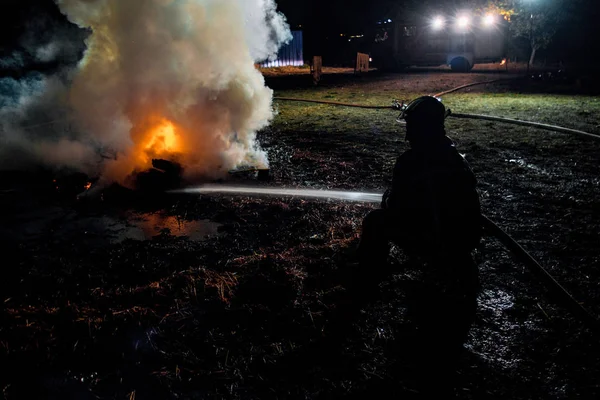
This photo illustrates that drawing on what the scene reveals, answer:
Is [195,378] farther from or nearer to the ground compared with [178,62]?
nearer to the ground

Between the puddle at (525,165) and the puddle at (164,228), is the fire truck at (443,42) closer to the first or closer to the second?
the puddle at (525,165)

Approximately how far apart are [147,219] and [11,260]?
1.68 m

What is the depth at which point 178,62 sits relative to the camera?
23.8 feet

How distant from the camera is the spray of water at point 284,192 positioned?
21.1ft

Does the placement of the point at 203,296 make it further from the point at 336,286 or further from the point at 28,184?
the point at 28,184

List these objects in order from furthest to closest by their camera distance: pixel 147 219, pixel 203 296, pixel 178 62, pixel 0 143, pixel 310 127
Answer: pixel 310 127, pixel 0 143, pixel 178 62, pixel 147 219, pixel 203 296

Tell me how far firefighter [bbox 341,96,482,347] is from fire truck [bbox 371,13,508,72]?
27497mm

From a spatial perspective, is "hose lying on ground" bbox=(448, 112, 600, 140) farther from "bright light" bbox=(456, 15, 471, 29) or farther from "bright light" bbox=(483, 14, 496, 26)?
"bright light" bbox=(483, 14, 496, 26)

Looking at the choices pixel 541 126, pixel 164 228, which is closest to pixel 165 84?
pixel 164 228

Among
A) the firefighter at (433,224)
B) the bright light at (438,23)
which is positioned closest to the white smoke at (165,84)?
the firefighter at (433,224)

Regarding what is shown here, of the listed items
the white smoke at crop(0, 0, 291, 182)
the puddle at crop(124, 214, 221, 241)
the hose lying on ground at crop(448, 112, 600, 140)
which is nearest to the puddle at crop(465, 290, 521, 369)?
the puddle at crop(124, 214, 221, 241)

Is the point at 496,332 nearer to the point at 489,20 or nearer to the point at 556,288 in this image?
the point at 556,288

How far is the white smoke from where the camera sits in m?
7.13

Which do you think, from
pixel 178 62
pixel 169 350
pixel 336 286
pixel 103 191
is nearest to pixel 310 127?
pixel 178 62
